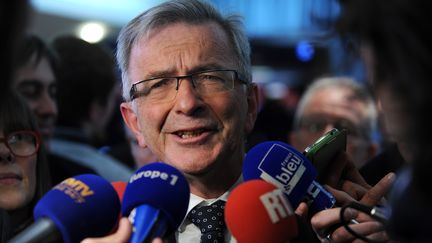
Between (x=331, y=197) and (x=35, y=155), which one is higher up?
(x=331, y=197)

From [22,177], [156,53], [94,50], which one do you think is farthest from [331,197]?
[94,50]

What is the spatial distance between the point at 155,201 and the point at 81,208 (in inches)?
8.1

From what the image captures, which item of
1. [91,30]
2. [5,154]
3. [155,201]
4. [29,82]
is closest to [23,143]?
[5,154]

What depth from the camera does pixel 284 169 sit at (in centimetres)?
239

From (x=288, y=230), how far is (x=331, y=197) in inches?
12.9

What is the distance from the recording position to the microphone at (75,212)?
6.88 feet

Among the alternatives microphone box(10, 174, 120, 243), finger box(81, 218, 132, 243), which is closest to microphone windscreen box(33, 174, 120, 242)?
microphone box(10, 174, 120, 243)

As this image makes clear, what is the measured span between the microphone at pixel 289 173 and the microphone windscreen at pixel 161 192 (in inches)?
10.9

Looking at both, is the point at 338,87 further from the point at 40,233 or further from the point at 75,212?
the point at 40,233

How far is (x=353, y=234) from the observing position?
222 cm

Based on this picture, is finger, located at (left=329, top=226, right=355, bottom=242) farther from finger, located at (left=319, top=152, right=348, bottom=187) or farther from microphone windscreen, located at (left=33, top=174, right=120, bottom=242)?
microphone windscreen, located at (left=33, top=174, right=120, bottom=242)

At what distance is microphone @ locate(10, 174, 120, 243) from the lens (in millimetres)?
2096

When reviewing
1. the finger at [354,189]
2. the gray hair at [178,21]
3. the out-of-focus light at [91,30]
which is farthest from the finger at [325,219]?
the out-of-focus light at [91,30]

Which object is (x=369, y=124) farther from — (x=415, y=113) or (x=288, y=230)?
(x=415, y=113)
